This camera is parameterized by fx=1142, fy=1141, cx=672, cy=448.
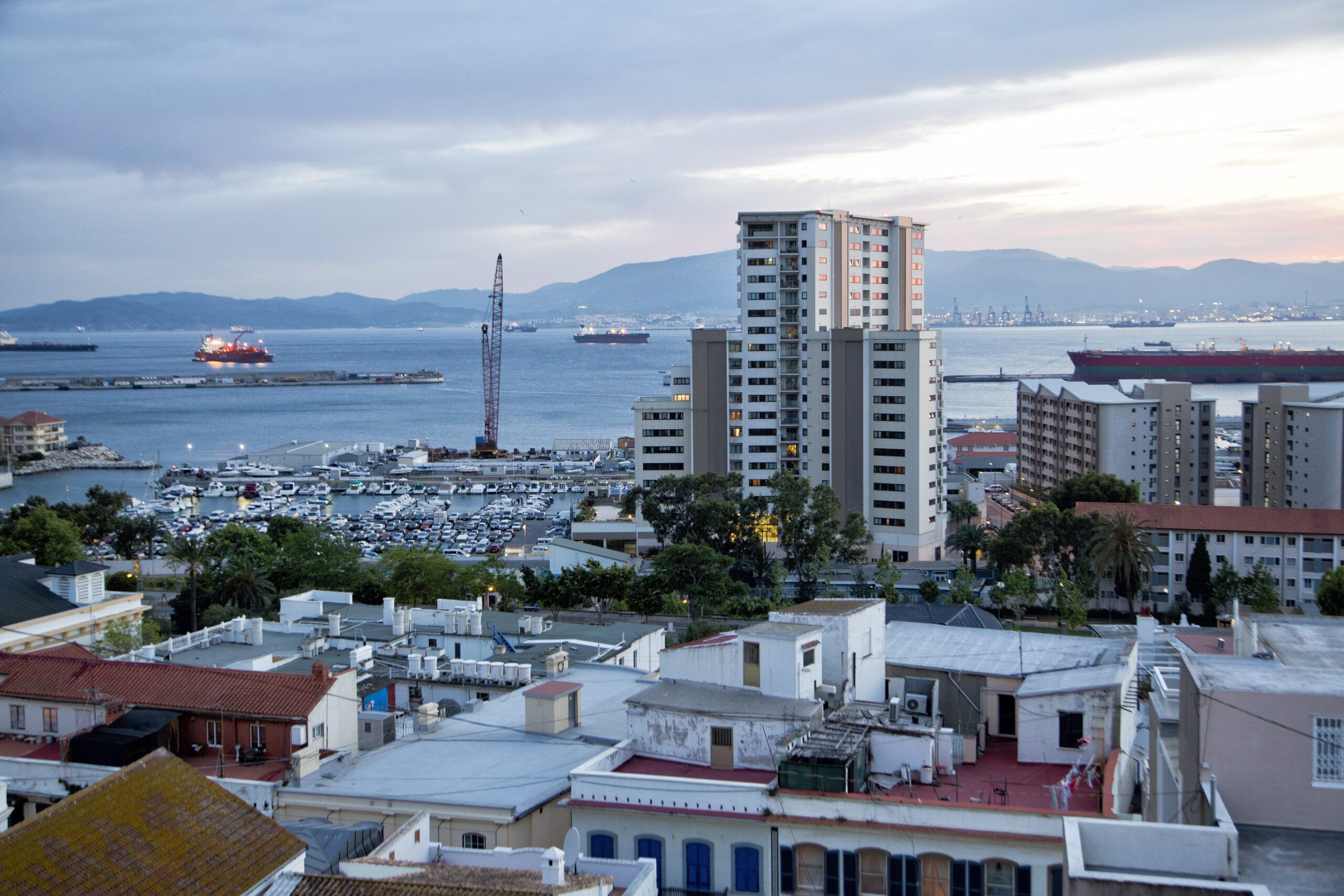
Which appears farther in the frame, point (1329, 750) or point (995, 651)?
point (995, 651)

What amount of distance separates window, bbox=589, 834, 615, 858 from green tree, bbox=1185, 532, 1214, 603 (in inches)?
845

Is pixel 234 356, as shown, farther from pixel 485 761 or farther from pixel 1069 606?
pixel 485 761

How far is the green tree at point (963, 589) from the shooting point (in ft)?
76.2

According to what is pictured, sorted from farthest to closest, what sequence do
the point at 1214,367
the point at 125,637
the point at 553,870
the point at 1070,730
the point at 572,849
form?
1. the point at 1214,367
2. the point at 125,637
3. the point at 1070,730
4. the point at 572,849
5. the point at 553,870

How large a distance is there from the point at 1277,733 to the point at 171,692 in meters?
8.85

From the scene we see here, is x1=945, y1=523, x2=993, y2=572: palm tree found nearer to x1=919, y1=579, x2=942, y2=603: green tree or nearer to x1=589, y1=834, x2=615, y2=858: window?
x1=919, y1=579, x2=942, y2=603: green tree

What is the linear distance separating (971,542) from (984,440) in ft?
124

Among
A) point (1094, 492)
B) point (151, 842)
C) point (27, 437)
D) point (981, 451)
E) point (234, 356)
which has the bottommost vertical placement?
point (981, 451)

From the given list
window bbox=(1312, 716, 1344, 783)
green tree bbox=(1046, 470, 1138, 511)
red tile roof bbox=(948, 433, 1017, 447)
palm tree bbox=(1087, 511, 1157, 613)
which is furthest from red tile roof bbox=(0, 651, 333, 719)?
red tile roof bbox=(948, 433, 1017, 447)

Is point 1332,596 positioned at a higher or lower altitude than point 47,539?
lower

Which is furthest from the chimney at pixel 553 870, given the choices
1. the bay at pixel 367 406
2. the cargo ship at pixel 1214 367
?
the cargo ship at pixel 1214 367

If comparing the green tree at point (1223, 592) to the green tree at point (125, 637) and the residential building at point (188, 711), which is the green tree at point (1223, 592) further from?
the green tree at point (125, 637)

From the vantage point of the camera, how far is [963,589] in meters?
23.7

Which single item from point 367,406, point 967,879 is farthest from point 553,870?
point 367,406
